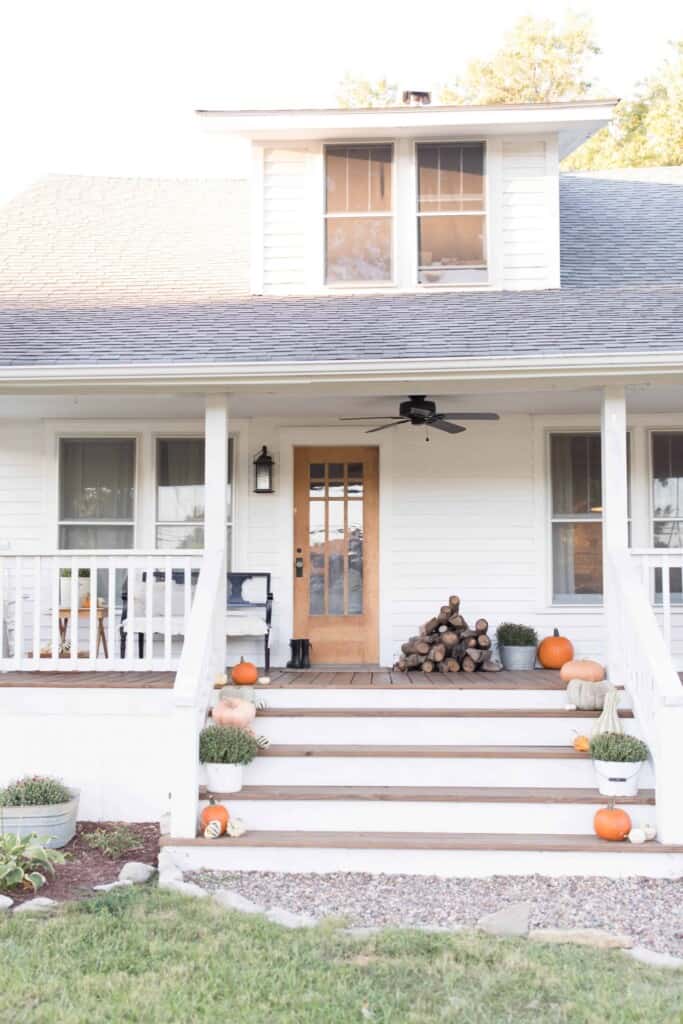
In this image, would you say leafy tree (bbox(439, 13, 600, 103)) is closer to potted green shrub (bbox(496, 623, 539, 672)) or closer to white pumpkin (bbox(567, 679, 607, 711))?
potted green shrub (bbox(496, 623, 539, 672))

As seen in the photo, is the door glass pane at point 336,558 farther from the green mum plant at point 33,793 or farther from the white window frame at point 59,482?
A: the green mum plant at point 33,793

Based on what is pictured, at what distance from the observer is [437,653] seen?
7367 millimetres

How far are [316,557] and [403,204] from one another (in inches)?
127

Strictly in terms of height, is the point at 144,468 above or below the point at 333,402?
below

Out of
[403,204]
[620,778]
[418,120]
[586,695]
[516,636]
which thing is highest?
[418,120]

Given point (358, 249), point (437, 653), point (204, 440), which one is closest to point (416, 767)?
point (437, 653)

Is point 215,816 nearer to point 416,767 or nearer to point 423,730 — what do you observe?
point 416,767

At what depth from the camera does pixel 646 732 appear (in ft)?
17.6

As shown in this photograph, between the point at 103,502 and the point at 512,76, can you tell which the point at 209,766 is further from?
the point at 512,76

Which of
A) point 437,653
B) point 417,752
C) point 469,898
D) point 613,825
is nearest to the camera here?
point 469,898

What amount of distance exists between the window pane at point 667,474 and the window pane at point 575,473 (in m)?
A: 0.50

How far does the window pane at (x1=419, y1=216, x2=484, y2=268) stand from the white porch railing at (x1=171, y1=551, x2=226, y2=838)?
11.5 ft

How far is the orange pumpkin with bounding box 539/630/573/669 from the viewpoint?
759cm

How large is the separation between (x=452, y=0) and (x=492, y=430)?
54.9 ft
